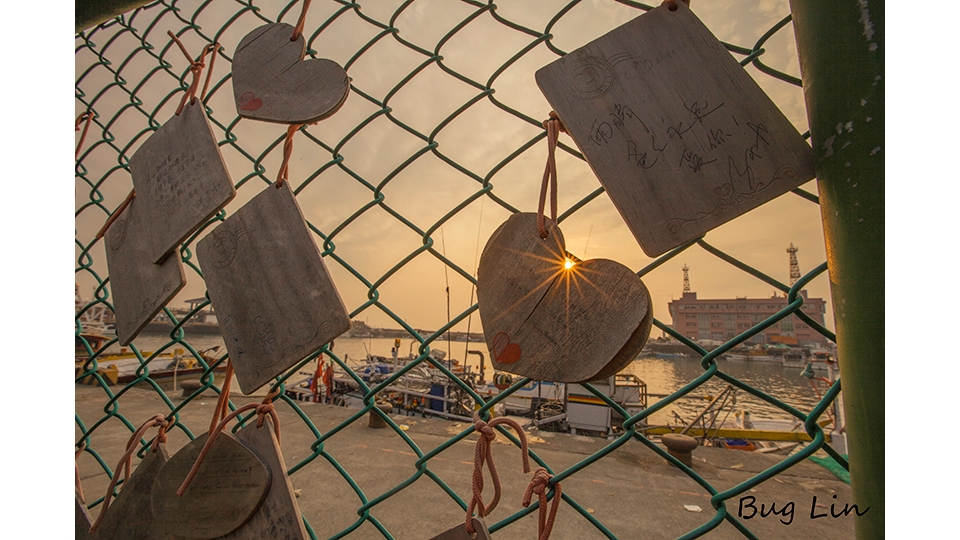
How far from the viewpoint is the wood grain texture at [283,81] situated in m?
0.57

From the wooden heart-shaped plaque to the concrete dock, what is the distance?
1398 millimetres

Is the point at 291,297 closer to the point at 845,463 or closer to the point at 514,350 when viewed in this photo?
the point at 514,350

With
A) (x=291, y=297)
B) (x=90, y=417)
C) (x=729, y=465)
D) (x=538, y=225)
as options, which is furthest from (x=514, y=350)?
(x=90, y=417)

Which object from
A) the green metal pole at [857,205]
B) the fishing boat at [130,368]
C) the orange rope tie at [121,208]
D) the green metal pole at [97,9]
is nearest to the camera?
the green metal pole at [857,205]

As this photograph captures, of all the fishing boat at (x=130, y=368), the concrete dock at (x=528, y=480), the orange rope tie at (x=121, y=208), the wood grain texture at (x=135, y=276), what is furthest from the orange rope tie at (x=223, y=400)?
the fishing boat at (x=130, y=368)

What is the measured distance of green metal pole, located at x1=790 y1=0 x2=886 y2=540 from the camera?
0.35 m

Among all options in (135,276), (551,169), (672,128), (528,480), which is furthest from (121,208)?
(528,480)

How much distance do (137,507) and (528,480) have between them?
311 cm

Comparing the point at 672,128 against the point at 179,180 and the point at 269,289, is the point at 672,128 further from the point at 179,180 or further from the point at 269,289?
the point at 179,180

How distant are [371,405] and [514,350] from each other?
0.40 metres

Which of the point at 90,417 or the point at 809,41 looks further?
the point at 90,417

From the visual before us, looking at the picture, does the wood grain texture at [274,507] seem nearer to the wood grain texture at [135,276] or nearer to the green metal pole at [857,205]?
the wood grain texture at [135,276]

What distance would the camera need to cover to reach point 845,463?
43cm

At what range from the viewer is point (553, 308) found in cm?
41
